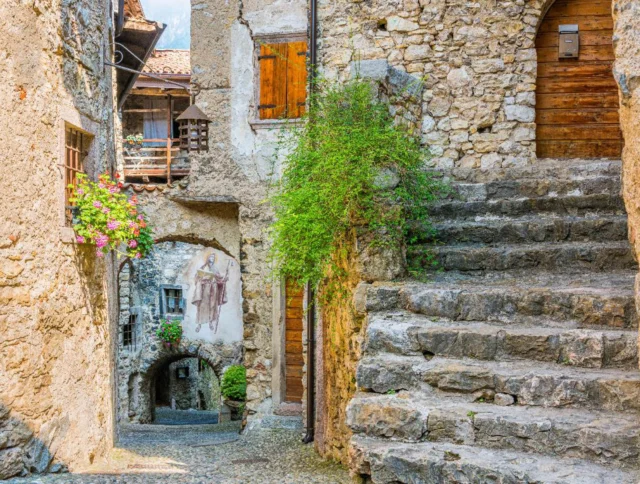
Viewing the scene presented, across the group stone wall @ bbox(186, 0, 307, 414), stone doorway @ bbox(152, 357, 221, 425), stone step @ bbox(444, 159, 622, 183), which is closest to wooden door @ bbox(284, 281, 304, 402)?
stone wall @ bbox(186, 0, 307, 414)

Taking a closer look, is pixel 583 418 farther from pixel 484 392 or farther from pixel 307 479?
pixel 307 479

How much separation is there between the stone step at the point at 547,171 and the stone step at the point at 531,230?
784 mm

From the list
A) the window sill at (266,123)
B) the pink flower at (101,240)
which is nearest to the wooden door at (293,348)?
the window sill at (266,123)

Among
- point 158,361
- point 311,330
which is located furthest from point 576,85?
point 158,361

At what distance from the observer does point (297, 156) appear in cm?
506

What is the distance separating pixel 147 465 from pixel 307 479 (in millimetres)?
2049

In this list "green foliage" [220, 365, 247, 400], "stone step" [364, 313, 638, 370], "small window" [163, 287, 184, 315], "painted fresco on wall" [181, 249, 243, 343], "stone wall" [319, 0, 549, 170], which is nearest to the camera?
"stone step" [364, 313, 638, 370]

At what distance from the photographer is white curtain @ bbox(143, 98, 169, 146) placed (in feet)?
57.3

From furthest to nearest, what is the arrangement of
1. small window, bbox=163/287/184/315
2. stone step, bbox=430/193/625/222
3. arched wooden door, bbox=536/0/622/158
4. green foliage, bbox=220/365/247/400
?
small window, bbox=163/287/184/315
green foliage, bbox=220/365/247/400
arched wooden door, bbox=536/0/622/158
stone step, bbox=430/193/625/222

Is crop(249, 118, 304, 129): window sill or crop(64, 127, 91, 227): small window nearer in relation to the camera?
crop(64, 127, 91, 227): small window

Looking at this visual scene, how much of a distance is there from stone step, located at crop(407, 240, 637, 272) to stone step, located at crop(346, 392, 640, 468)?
1493 millimetres

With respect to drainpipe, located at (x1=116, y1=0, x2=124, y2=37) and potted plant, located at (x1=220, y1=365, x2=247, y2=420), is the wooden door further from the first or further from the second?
potted plant, located at (x1=220, y1=365, x2=247, y2=420)

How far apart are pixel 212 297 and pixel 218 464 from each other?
434 inches

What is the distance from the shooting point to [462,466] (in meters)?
2.68
